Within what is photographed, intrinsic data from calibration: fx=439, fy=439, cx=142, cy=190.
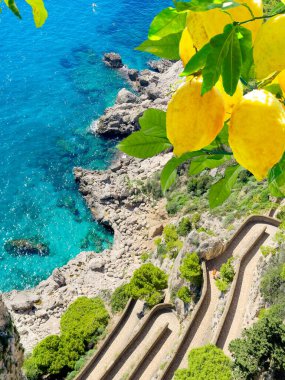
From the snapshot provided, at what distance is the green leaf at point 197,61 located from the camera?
87cm

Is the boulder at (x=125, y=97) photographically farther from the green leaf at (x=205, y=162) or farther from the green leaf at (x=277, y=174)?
the green leaf at (x=277, y=174)

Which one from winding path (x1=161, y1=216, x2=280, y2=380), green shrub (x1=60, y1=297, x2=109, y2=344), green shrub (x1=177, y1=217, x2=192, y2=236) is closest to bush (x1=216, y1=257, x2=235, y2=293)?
winding path (x1=161, y1=216, x2=280, y2=380)

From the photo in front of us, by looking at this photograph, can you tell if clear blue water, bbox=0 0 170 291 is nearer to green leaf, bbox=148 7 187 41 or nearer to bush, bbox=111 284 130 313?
bush, bbox=111 284 130 313

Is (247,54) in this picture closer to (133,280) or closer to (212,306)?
(212,306)

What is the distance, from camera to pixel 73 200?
2739 cm

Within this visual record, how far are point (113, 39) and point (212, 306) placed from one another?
3213 cm

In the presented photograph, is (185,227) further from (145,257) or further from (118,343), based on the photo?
(118,343)

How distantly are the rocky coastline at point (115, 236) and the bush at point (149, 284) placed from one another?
10.6ft

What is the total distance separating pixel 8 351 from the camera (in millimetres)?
11695

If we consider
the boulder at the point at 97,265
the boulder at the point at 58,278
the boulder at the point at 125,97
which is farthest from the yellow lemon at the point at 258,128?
the boulder at the point at 125,97

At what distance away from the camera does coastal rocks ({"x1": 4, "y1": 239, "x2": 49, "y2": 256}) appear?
952 inches

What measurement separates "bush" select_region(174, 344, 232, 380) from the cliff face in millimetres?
4548

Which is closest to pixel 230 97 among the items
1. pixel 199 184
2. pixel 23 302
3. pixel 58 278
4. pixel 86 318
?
pixel 86 318

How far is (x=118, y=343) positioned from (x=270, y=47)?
18.3 meters
